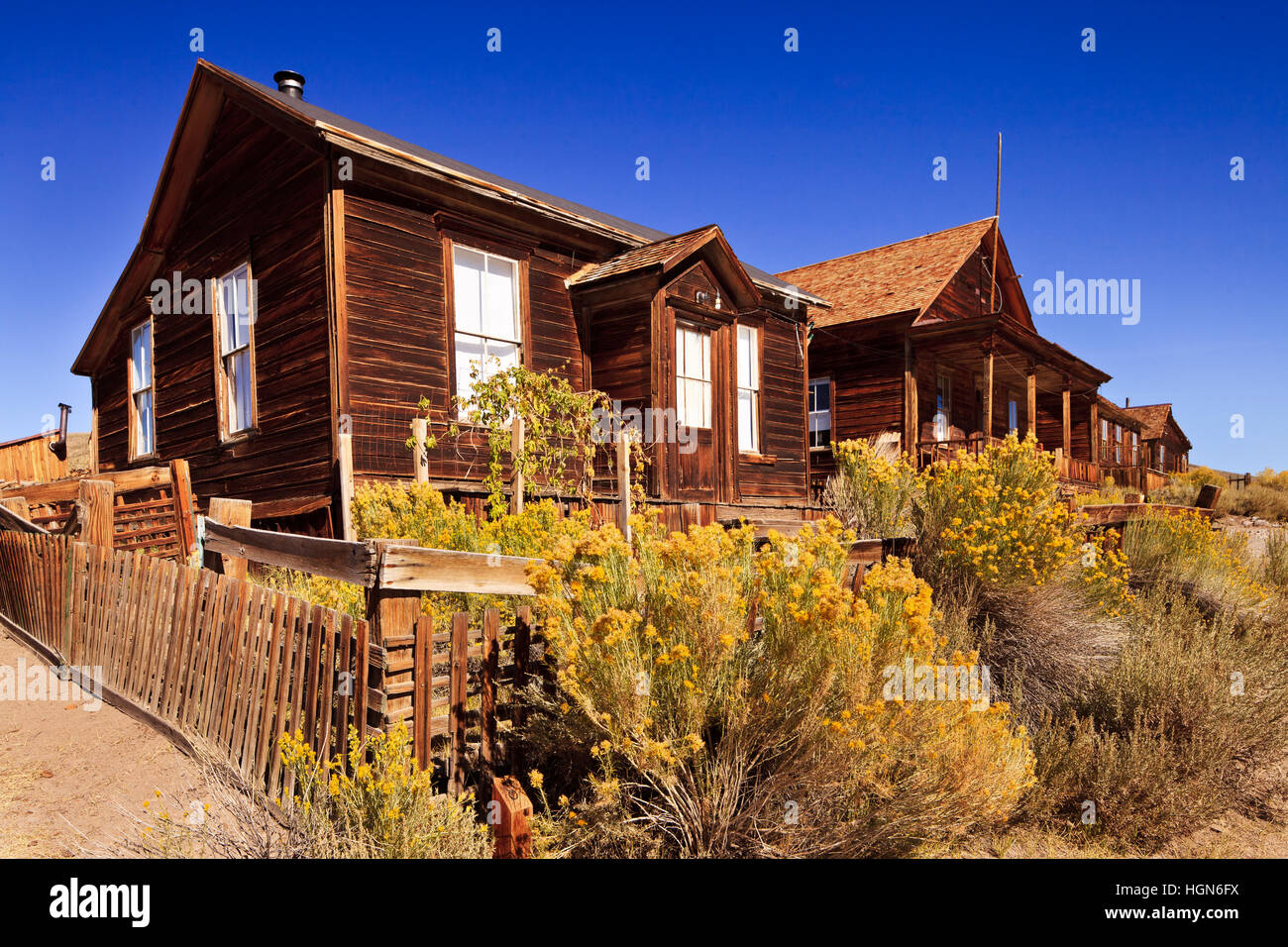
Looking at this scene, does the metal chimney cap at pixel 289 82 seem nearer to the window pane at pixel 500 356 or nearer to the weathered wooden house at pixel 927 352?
the window pane at pixel 500 356

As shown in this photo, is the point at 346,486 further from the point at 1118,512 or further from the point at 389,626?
the point at 1118,512

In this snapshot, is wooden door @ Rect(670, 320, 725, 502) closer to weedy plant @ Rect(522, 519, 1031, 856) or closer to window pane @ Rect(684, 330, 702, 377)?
window pane @ Rect(684, 330, 702, 377)

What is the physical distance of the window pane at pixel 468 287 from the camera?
32.1ft

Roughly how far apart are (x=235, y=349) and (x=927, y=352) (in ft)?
48.0

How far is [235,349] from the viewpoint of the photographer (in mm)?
10617

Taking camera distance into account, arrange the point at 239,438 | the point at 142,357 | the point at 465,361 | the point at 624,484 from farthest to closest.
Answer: the point at 142,357
the point at 239,438
the point at 465,361
the point at 624,484

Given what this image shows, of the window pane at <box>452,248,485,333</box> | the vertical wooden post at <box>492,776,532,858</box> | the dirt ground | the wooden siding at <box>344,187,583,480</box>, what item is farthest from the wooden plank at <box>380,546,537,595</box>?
the window pane at <box>452,248,485,333</box>

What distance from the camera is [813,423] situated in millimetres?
19594

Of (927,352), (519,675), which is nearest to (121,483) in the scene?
(519,675)

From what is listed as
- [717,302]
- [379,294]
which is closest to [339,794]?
[379,294]

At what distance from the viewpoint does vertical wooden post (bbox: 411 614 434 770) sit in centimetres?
407

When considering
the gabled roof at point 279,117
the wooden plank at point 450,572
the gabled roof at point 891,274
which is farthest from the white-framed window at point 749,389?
the wooden plank at point 450,572

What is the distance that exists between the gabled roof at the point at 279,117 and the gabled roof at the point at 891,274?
5067 millimetres
